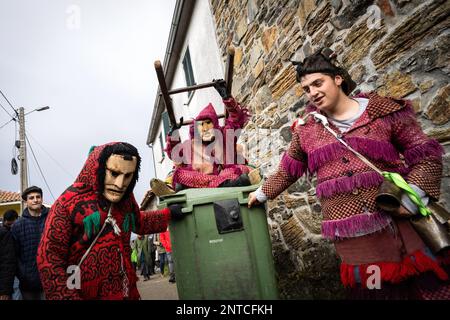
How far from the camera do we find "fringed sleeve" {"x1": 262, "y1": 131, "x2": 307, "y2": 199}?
1.72 meters

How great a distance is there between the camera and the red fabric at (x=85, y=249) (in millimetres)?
1447

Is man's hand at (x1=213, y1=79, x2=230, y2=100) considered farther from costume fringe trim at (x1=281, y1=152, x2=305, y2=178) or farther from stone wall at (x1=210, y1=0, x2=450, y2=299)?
costume fringe trim at (x1=281, y1=152, x2=305, y2=178)

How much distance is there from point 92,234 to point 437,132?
6.79 ft

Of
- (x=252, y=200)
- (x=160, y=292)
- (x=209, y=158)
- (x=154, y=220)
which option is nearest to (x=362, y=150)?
(x=252, y=200)

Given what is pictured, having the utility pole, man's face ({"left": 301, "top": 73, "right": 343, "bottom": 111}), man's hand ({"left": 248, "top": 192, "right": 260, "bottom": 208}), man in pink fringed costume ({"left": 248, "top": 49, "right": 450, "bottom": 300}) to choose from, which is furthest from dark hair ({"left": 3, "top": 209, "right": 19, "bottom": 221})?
the utility pole

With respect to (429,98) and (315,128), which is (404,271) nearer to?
(315,128)

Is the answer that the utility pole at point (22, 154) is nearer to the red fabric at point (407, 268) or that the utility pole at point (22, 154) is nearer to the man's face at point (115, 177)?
the man's face at point (115, 177)

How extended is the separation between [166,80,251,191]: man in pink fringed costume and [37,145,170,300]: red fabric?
2.71ft

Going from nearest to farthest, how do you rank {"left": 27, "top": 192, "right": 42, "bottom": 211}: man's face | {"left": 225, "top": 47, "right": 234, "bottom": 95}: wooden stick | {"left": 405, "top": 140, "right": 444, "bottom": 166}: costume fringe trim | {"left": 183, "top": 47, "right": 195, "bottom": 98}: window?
{"left": 405, "top": 140, "right": 444, "bottom": 166}: costume fringe trim
{"left": 225, "top": 47, "right": 234, "bottom": 95}: wooden stick
{"left": 27, "top": 192, "right": 42, "bottom": 211}: man's face
{"left": 183, "top": 47, "right": 195, "bottom": 98}: window

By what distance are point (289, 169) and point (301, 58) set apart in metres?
1.86

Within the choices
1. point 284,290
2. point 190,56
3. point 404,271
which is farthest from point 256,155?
point 190,56

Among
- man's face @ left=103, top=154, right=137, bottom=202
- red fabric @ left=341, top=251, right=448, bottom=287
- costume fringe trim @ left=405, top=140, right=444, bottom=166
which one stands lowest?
red fabric @ left=341, top=251, right=448, bottom=287

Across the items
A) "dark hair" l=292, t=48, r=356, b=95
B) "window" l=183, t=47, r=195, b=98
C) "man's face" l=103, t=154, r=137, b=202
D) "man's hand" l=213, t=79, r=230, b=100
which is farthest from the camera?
"window" l=183, t=47, r=195, b=98

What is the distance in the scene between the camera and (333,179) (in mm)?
1448
